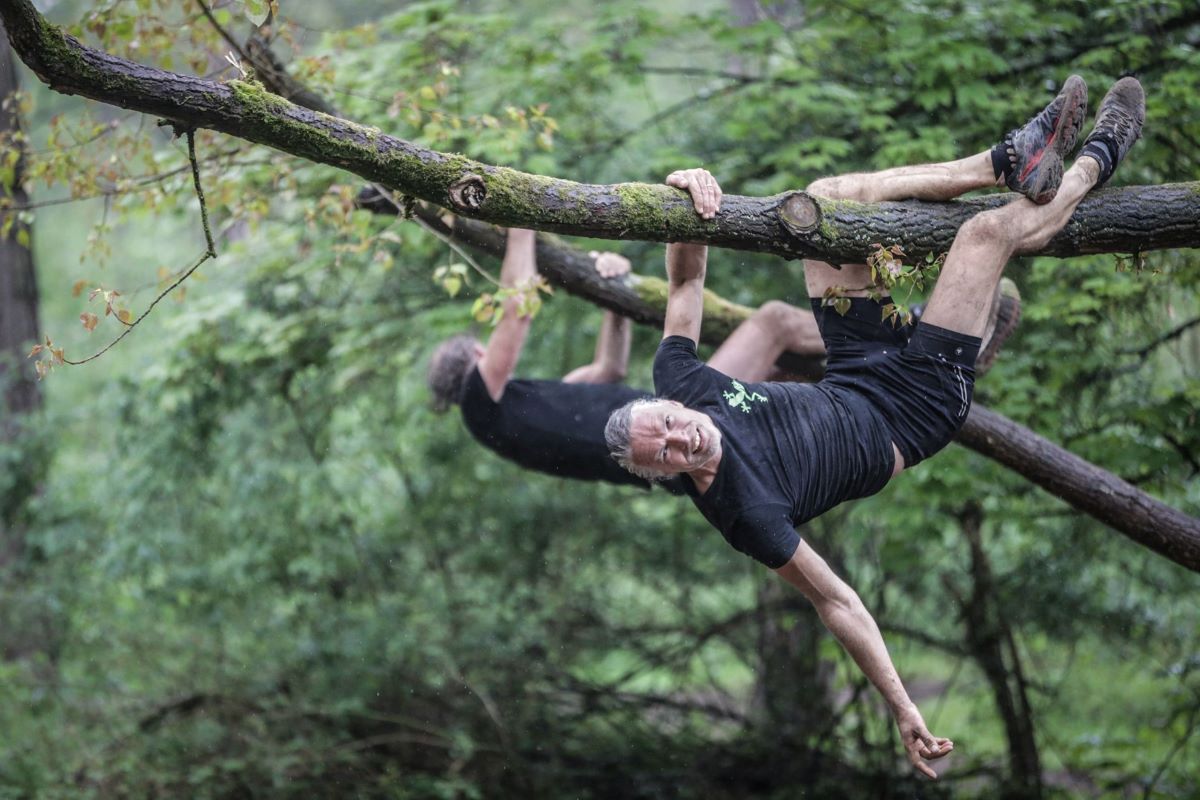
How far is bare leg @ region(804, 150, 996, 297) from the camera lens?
3984 mm

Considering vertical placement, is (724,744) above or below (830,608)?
below

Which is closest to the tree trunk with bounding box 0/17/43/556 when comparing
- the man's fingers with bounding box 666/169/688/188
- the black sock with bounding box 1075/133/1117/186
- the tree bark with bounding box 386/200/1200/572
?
the tree bark with bounding box 386/200/1200/572

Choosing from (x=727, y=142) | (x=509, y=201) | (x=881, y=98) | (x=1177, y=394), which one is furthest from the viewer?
(x=727, y=142)

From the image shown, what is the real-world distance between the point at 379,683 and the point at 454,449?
2.01 metres

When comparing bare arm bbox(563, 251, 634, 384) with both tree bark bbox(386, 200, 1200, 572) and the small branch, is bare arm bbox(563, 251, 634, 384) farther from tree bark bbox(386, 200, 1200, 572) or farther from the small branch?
the small branch

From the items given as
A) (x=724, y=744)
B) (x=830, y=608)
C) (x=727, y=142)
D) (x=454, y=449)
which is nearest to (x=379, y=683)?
(x=454, y=449)

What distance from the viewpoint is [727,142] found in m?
7.57

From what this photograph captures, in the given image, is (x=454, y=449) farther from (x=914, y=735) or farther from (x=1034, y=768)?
(x=914, y=735)

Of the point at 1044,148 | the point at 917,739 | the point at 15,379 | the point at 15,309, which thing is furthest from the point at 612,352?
the point at 15,309

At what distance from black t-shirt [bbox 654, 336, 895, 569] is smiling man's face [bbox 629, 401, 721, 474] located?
8 cm

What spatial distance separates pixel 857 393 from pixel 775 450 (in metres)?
0.46

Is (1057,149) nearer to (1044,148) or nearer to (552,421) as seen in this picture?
(1044,148)

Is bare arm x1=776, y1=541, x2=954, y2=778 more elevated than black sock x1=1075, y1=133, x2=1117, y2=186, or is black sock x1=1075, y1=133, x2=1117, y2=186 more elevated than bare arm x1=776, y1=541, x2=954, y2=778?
black sock x1=1075, y1=133, x2=1117, y2=186

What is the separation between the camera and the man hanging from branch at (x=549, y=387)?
196 inches
